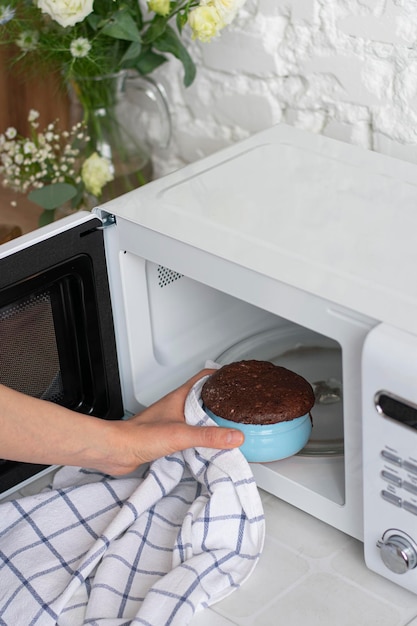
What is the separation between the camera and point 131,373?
1174mm

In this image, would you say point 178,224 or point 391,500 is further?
point 178,224

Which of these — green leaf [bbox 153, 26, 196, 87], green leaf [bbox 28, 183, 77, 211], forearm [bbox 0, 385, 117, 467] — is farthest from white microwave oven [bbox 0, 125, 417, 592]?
green leaf [bbox 28, 183, 77, 211]

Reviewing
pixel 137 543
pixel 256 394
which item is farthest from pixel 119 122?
pixel 137 543

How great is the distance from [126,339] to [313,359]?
26 centimetres

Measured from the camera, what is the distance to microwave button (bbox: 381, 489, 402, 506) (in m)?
0.89

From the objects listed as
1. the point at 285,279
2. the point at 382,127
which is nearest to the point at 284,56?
the point at 382,127

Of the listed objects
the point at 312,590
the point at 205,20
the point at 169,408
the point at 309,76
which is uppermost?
the point at 205,20

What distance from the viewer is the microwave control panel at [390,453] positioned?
0.82 metres

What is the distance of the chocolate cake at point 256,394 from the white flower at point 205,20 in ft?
1.68

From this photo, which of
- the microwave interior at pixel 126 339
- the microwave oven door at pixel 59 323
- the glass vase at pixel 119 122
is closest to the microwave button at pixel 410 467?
the microwave interior at pixel 126 339

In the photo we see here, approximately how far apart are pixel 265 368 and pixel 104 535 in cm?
27

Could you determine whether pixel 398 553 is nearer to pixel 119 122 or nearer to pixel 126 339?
pixel 126 339

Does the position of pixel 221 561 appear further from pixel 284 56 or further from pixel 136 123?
pixel 136 123

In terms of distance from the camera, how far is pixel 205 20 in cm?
130
